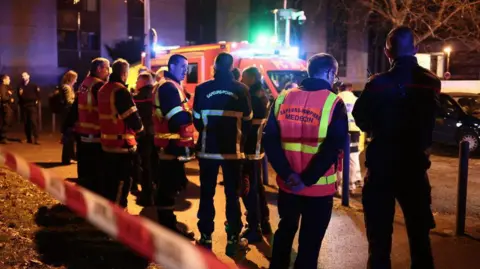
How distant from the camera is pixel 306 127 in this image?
3.69 meters

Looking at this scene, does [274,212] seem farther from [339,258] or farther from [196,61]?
[196,61]

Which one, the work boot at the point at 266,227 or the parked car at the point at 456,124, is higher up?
the parked car at the point at 456,124

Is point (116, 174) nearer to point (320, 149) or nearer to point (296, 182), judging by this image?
point (296, 182)

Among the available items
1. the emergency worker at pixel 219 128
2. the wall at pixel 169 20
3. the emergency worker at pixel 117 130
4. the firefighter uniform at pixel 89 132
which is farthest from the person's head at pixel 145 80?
the wall at pixel 169 20

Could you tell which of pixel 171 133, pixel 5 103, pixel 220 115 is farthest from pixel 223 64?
pixel 5 103

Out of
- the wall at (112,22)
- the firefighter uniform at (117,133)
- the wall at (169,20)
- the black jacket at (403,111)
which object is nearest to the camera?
the black jacket at (403,111)

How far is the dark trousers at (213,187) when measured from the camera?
16.0ft

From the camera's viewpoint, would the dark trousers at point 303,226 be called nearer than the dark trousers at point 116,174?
Yes

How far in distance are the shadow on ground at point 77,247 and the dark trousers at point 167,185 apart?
554 millimetres

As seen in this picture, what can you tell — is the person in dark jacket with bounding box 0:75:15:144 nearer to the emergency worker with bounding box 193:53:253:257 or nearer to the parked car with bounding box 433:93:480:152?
the emergency worker with bounding box 193:53:253:257

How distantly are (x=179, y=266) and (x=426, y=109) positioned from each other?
2.08m

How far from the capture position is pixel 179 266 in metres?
2.79

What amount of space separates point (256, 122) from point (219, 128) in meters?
1.10

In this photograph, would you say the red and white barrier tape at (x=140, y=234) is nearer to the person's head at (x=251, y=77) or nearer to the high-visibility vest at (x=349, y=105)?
the person's head at (x=251, y=77)
